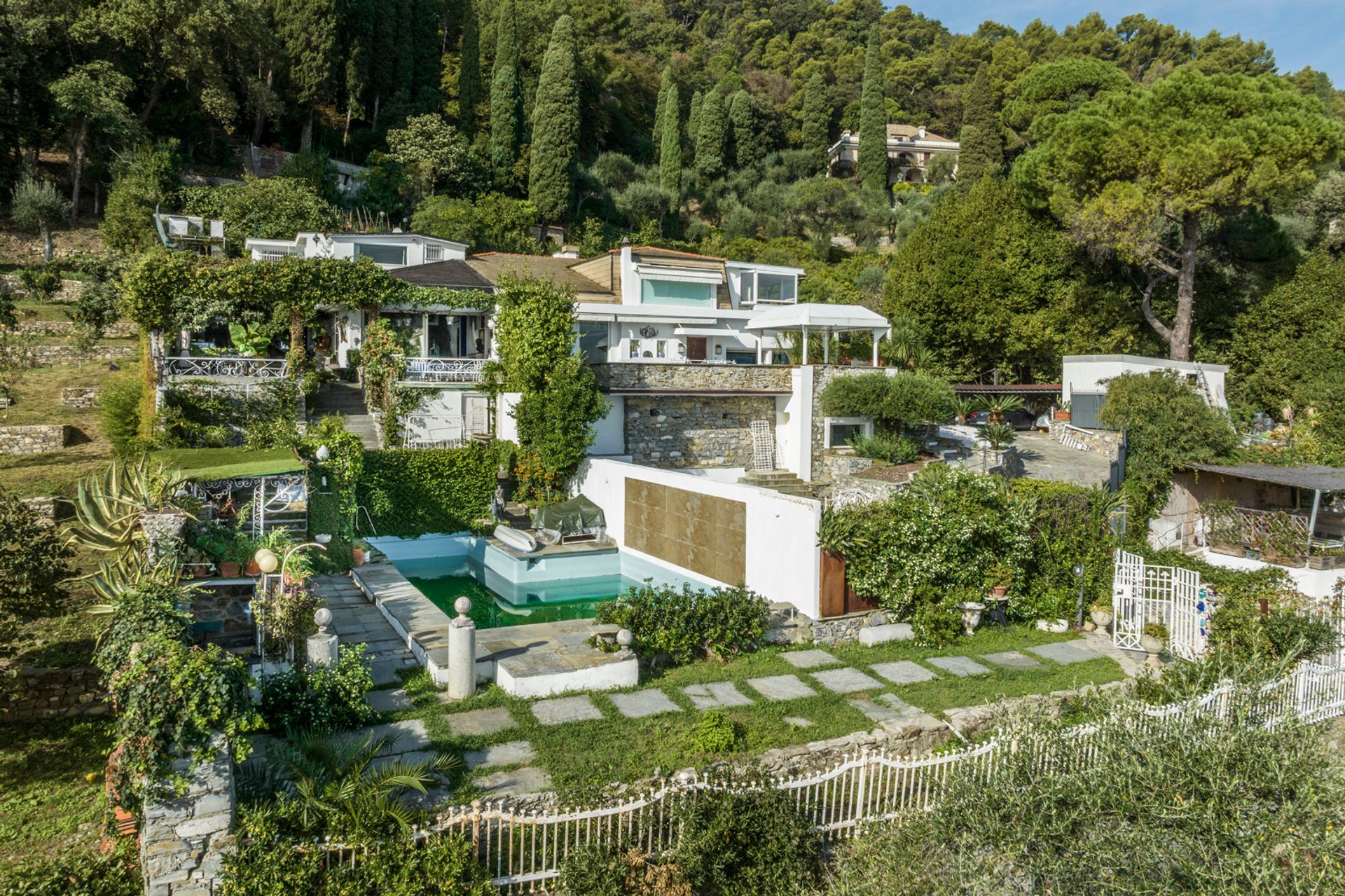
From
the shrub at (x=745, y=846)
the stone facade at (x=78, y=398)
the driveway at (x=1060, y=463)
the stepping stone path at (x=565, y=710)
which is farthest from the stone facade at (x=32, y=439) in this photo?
the driveway at (x=1060, y=463)

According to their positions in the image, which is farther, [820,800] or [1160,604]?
[1160,604]

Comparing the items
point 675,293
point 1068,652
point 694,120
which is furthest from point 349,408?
point 694,120

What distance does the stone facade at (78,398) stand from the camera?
73.5 ft

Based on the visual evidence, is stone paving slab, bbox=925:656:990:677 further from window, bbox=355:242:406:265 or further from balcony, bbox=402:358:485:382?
window, bbox=355:242:406:265

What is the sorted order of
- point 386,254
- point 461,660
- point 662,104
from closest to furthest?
point 461,660 → point 386,254 → point 662,104

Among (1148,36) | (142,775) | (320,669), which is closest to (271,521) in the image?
(320,669)

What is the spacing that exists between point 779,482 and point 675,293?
44.0 ft

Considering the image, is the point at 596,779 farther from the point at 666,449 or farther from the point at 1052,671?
the point at 666,449

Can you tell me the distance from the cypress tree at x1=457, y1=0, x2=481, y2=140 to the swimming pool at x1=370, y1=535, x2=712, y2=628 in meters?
38.4

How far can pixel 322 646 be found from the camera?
9398 mm

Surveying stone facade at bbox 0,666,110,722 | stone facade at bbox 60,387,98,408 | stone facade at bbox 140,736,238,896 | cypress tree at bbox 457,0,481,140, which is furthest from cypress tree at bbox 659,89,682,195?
stone facade at bbox 140,736,238,896

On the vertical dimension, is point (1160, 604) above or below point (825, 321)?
below

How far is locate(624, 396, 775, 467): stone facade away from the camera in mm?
24062

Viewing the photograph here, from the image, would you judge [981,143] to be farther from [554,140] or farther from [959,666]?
[959,666]
